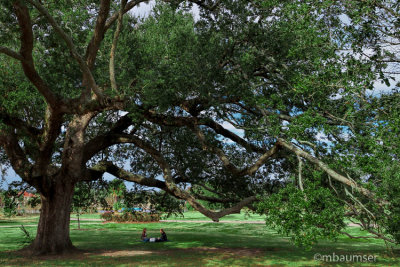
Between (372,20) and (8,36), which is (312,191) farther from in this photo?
(8,36)

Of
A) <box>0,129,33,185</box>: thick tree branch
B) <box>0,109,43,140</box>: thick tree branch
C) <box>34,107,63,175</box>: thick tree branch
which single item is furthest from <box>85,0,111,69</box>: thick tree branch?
<box>0,129,33,185</box>: thick tree branch

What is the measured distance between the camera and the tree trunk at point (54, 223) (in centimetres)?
1504

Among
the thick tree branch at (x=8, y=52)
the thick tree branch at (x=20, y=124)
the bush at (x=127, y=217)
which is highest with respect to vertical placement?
the thick tree branch at (x=8, y=52)

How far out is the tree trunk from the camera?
15039 millimetres

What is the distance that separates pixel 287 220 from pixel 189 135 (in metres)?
9.19

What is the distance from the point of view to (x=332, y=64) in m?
8.98

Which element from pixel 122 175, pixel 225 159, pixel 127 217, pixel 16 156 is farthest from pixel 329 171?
pixel 127 217

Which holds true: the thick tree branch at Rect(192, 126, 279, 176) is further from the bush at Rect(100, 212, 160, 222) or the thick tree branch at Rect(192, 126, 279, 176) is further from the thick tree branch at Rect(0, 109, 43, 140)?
the bush at Rect(100, 212, 160, 222)

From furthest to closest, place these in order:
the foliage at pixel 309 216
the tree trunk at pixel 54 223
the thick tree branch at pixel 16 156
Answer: the tree trunk at pixel 54 223 → the thick tree branch at pixel 16 156 → the foliage at pixel 309 216

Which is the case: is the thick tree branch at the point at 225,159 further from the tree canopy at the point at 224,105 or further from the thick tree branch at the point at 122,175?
the thick tree branch at the point at 122,175

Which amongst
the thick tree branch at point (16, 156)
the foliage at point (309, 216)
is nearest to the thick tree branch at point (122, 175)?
the thick tree branch at point (16, 156)

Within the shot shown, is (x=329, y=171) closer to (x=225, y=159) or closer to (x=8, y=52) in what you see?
(x=225, y=159)

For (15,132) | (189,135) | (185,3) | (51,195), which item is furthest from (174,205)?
(185,3)

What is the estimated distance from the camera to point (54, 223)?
50.0ft
